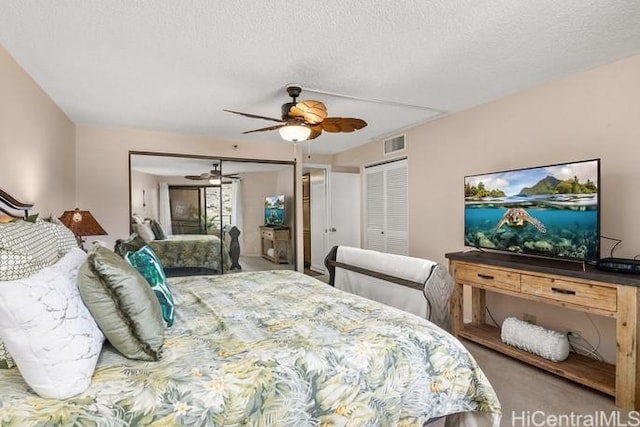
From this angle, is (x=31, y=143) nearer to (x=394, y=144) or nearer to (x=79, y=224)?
(x=79, y=224)

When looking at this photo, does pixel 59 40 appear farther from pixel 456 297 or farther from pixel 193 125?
pixel 456 297

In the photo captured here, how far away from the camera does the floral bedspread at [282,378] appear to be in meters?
1.07

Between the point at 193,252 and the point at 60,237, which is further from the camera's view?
the point at 193,252

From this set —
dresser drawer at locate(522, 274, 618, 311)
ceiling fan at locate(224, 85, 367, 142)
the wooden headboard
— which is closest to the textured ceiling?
ceiling fan at locate(224, 85, 367, 142)

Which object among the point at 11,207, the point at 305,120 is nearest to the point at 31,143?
the point at 11,207

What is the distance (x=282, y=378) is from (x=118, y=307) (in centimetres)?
69

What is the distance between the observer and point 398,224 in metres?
4.90

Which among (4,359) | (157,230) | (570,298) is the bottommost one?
(570,298)

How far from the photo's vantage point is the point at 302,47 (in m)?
2.29

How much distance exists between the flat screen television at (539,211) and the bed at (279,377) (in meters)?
1.60

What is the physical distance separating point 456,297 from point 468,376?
1.80 metres

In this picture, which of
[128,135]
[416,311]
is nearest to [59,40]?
[128,135]

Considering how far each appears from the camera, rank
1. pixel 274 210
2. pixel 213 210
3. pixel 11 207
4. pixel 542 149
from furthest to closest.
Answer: pixel 274 210 → pixel 213 210 → pixel 542 149 → pixel 11 207

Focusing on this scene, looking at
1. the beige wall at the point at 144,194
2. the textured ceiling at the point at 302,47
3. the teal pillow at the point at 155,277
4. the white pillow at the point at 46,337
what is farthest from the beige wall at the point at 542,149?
the beige wall at the point at 144,194
